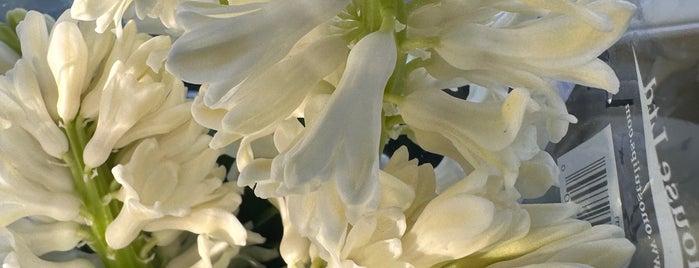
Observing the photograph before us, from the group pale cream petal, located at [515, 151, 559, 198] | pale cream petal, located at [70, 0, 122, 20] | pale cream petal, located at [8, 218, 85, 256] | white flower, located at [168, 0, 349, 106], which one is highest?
white flower, located at [168, 0, 349, 106]

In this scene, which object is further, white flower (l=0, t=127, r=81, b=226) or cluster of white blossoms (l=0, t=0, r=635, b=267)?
white flower (l=0, t=127, r=81, b=226)

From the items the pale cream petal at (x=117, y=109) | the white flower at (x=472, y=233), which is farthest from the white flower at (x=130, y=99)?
the white flower at (x=472, y=233)

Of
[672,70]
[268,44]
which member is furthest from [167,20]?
[672,70]

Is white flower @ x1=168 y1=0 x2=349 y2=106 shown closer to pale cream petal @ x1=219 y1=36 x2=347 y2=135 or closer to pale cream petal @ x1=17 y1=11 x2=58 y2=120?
pale cream petal @ x1=219 y1=36 x2=347 y2=135

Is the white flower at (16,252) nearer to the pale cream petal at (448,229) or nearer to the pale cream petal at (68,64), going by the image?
the pale cream petal at (68,64)

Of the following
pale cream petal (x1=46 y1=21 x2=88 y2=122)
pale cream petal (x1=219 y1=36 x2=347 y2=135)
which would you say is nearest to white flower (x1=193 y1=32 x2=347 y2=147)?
pale cream petal (x1=219 y1=36 x2=347 y2=135)

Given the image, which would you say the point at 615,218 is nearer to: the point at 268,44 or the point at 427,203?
the point at 427,203
